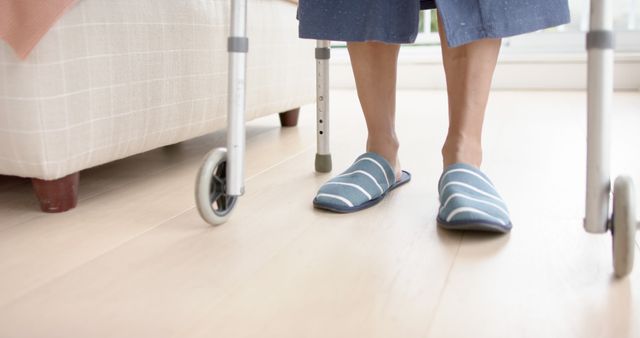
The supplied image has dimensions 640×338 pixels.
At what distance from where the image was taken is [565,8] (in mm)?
1030

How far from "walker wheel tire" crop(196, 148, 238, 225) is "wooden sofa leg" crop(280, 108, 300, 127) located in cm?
119

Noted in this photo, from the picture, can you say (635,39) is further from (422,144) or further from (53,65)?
(53,65)

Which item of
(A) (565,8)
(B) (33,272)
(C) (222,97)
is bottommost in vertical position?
(B) (33,272)

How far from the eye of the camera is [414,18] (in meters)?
1.07

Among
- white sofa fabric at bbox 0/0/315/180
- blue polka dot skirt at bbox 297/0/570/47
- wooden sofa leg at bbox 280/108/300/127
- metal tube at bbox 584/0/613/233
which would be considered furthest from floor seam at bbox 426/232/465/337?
wooden sofa leg at bbox 280/108/300/127

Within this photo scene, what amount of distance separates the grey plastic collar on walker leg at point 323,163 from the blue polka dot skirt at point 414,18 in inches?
12.7

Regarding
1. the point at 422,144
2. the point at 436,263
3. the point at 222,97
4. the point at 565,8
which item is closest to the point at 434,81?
the point at 422,144

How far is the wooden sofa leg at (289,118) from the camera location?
223 centimetres

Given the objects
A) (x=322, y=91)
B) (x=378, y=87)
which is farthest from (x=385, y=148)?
(x=322, y=91)

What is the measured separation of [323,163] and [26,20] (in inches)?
25.2

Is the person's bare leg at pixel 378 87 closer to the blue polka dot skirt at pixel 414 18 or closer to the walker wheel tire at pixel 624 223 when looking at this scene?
the blue polka dot skirt at pixel 414 18

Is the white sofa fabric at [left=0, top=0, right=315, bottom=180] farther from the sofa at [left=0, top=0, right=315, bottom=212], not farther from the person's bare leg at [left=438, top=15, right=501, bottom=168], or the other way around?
the person's bare leg at [left=438, top=15, right=501, bottom=168]

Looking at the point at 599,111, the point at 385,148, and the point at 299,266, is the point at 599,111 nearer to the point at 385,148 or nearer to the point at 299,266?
the point at 299,266

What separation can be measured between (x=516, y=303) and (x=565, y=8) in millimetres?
520
